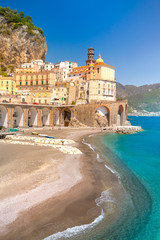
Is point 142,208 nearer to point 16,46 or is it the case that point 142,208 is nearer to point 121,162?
point 121,162

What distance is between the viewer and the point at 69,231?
12.5 m

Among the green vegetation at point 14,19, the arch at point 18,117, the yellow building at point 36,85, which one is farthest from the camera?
the green vegetation at point 14,19

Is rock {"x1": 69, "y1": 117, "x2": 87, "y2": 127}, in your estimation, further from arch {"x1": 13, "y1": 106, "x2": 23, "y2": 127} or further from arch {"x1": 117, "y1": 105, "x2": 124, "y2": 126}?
arch {"x1": 13, "y1": 106, "x2": 23, "y2": 127}

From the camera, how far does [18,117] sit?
218 ft

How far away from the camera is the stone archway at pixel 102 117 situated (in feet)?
255

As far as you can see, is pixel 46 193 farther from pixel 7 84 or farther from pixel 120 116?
pixel 7 84

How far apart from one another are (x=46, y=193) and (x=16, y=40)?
347ft

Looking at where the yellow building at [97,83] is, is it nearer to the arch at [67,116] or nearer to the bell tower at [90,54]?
the arch at [67,116]

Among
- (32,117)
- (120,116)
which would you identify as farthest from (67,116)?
(120,116)

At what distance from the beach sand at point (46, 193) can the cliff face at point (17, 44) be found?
291ft

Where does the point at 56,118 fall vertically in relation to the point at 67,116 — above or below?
below

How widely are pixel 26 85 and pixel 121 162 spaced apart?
7232cm

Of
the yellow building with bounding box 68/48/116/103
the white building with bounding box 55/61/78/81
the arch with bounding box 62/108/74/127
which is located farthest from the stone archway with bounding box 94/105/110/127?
the white building with bounding box 55/61/78/81

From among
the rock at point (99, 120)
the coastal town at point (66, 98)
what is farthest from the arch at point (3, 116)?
the rock at point (99, 120)
